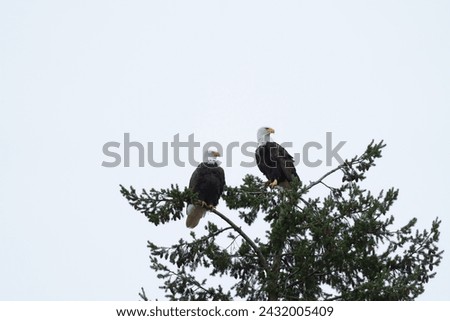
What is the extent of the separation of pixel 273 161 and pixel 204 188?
193cm

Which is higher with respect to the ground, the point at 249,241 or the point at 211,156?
the point at 211,156

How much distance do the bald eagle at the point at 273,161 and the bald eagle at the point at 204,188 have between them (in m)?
1.27

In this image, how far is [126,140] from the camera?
66.3 ft

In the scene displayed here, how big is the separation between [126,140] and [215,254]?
19.2 ft

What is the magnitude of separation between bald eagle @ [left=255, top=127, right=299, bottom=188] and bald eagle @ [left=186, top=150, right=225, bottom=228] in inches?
49.9

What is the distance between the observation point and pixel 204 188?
56.6 feet

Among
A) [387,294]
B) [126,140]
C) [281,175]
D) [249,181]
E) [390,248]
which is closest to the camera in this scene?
[387,294]

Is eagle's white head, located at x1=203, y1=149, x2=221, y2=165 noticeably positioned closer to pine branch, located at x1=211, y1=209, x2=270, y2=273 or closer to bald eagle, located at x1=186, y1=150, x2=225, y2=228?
bald eagle, located at x1=186, y1=150, x2=225, y2=228

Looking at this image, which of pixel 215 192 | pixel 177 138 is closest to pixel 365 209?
pixel 215 192

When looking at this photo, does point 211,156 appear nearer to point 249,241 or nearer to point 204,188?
point 204,188

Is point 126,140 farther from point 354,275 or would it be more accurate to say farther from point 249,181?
point 354,275

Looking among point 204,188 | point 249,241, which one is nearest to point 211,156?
point 204,188

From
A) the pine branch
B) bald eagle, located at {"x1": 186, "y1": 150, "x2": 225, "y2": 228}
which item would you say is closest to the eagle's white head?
bald eagle, located at {"x1": 186, "y1": 150, "x2": 225, "y2": 228}

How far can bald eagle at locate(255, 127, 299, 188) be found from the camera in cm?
1850
